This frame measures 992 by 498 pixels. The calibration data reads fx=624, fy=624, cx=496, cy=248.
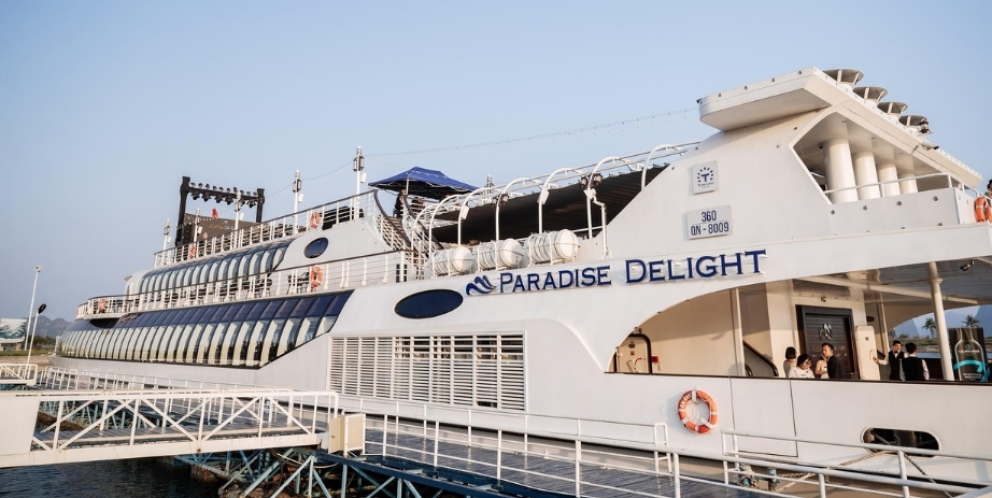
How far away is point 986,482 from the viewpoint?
7539 millimetres

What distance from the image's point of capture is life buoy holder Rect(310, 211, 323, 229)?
23406mm

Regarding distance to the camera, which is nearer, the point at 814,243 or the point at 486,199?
the point at 814,243

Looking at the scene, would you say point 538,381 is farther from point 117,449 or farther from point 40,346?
point 40,346

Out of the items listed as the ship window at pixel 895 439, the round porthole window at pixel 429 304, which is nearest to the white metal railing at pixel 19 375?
the round porthole window at pixel 429 304

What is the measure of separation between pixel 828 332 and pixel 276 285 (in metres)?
18.1

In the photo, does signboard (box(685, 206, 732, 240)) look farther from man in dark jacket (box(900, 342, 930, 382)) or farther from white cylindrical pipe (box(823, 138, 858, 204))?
man in dark jacket (box(900, 342, 930, 382))

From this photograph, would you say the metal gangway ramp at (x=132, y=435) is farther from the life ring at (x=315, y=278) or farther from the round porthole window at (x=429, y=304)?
the life ring at (x=315, y=278)

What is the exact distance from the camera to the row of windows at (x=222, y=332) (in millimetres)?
18873

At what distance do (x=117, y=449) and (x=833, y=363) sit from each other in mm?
12309

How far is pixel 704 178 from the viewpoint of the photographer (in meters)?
11.9

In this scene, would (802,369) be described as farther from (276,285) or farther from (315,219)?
(276,285)

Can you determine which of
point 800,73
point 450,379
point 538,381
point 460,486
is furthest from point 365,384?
point 800,73

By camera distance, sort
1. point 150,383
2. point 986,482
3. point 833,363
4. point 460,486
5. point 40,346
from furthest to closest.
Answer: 1. point 40,346
2. point 150,383
3. point 833,363
4. point 460,486
5. point 986,482

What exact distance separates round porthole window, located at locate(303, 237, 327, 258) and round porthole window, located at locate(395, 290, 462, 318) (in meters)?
7.36
